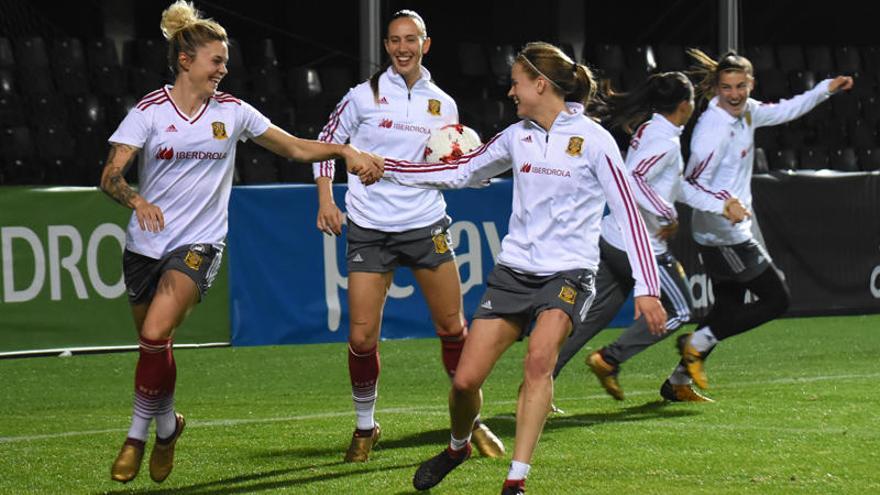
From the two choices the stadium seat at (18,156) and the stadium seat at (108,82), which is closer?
the stadium seat at (18,156)

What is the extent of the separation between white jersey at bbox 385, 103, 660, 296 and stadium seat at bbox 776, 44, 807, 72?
50.1 ft

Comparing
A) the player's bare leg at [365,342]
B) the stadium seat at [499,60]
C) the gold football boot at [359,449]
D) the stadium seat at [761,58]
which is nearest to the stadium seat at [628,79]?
the stadium seat at [499,60]

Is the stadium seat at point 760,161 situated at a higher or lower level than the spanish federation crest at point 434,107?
lower

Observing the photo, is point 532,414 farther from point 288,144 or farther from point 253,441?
point 253,441

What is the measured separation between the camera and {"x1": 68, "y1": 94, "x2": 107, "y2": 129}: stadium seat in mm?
15648

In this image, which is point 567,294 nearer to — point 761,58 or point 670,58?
point 670,58

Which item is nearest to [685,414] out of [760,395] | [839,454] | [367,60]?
[760,395]

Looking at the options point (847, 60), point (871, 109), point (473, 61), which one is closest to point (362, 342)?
point (473, 61)

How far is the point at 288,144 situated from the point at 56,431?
7.91ft

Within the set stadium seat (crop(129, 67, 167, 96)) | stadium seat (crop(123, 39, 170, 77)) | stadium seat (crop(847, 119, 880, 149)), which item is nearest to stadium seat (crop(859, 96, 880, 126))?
stadium seat (crop(847, 119, 880, 149))

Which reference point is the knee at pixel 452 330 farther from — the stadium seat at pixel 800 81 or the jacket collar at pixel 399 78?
the stadium seat at pixel 800 81

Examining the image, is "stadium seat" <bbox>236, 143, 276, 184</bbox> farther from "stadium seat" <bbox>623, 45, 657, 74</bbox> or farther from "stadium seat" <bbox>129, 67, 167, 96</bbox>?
"stadium seat" <bbox>623, 45, 657, 74</bbox>

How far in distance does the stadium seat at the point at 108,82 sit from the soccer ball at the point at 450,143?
9.33 meters

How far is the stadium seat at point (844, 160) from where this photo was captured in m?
19.6
